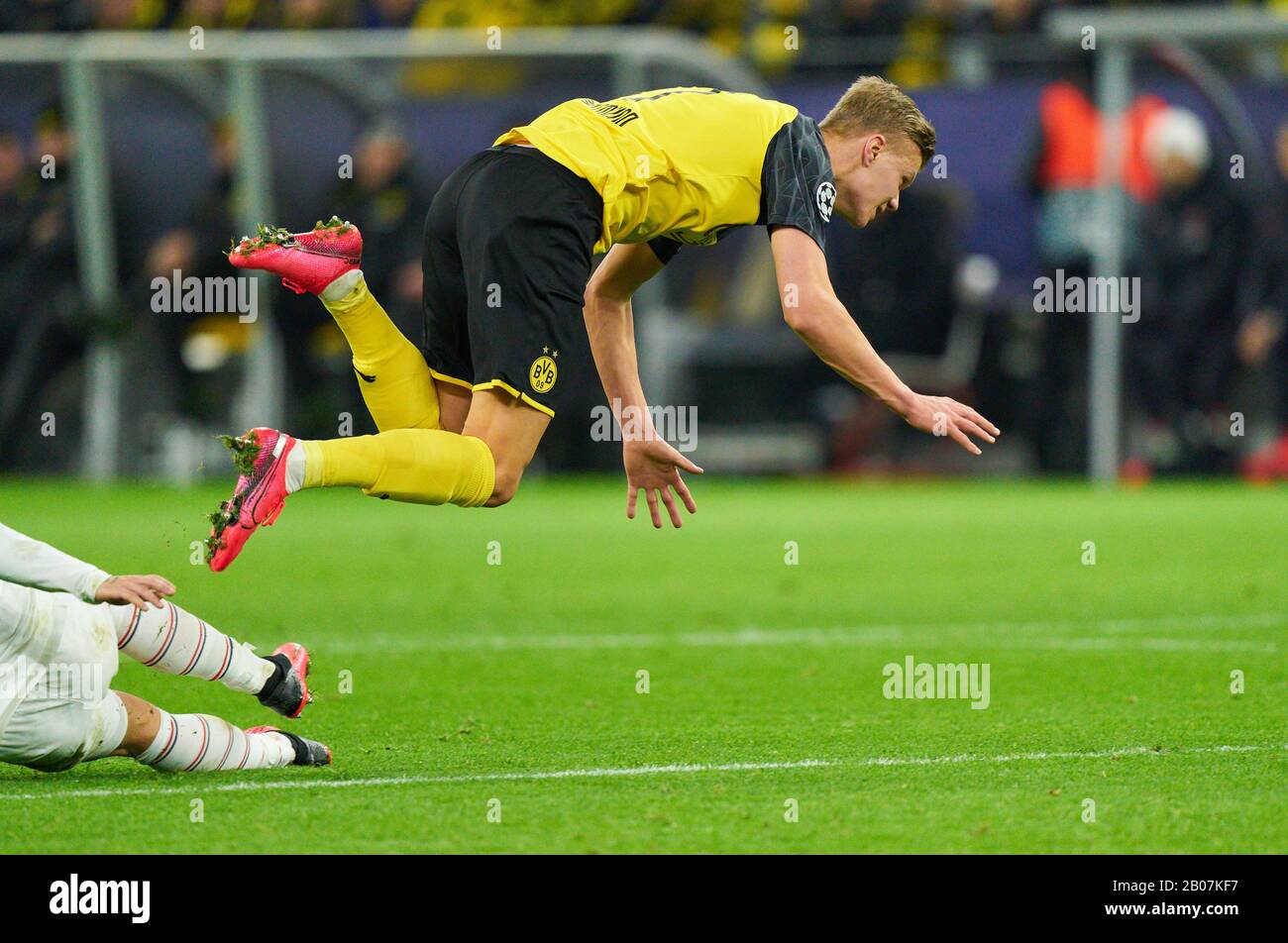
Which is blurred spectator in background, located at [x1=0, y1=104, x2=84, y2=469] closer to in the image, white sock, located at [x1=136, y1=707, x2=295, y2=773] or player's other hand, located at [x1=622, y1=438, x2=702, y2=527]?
player's other hand, located at [x1=622, y1=438, x2=702, y2=527]

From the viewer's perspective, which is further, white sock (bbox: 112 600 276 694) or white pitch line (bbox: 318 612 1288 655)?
white pitch line (bbox: 318 612 1288 655)

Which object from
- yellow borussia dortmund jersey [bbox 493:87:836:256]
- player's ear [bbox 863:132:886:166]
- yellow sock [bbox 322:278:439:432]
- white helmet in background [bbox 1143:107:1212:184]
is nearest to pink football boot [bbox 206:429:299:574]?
yellow sock [bbox 322:278:439:432]

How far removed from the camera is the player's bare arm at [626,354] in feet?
20.8

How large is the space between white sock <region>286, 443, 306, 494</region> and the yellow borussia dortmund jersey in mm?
1228

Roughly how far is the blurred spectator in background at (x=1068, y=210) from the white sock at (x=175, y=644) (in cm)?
1296

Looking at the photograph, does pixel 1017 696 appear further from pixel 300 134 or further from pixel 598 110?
pixel 300 134

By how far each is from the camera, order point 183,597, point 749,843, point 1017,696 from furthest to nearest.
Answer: point 183,597 → point 1017,696 → point 749,843

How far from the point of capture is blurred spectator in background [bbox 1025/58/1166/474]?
17078 mm

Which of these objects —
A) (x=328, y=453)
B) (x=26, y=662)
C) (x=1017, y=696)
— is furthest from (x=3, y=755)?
(x=1017, y=696)

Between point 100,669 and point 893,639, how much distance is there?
3.99 meters

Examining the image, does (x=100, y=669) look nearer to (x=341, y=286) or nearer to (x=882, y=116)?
(x=341, y=286)

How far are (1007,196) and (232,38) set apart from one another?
701 centimetres

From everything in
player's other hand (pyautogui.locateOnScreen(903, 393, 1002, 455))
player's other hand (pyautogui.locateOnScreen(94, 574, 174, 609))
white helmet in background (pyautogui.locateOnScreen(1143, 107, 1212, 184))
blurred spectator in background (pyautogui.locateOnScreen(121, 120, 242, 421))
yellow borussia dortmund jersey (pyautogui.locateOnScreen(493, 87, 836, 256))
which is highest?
white helmet in background (pyautogui.locateOnScreen(1143, 107, 1212, 184))

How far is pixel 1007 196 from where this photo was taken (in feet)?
57.1
